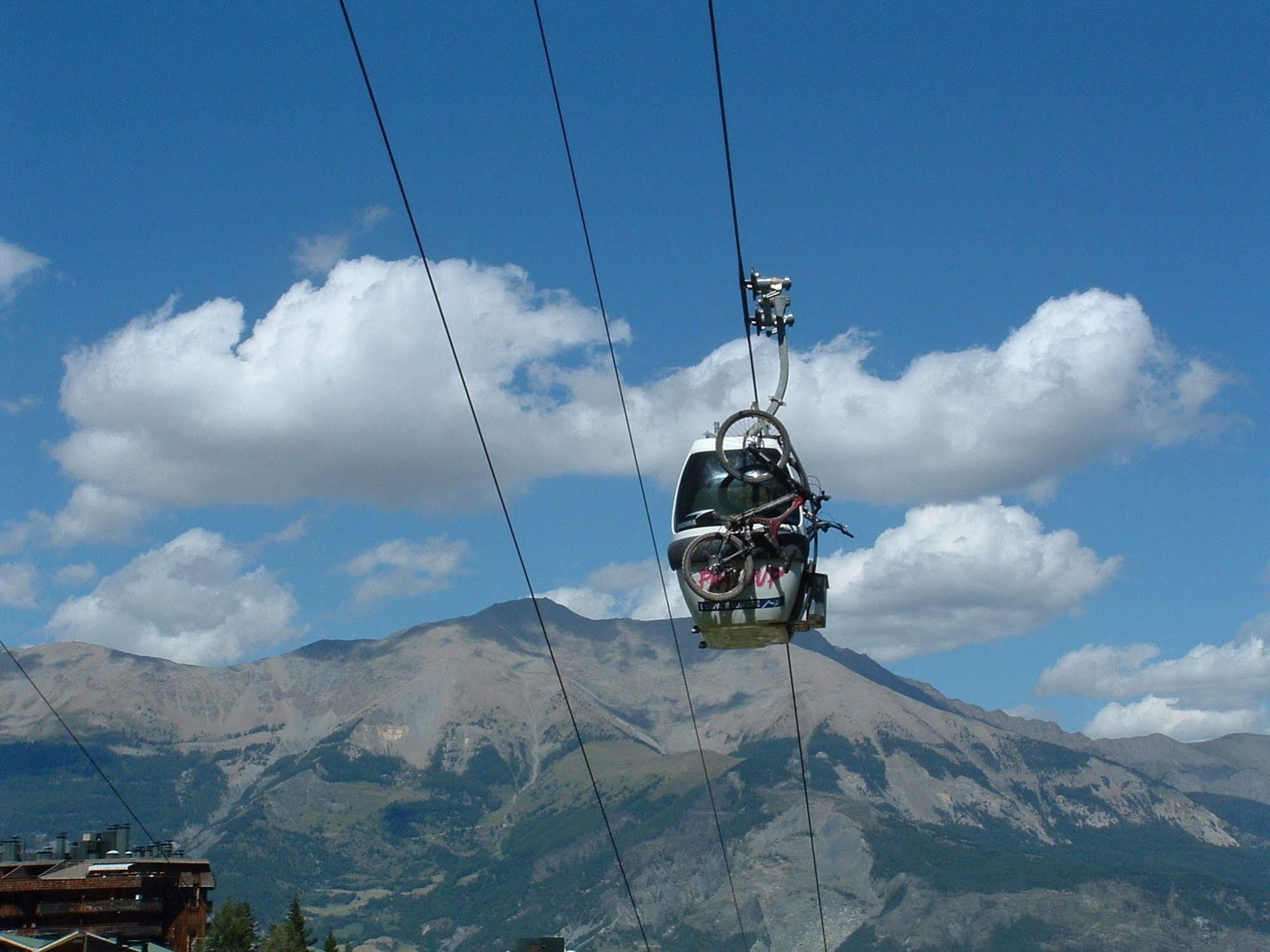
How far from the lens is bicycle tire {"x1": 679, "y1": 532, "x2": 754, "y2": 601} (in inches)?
1298

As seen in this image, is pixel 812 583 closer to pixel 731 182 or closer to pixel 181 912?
pixel 731 182

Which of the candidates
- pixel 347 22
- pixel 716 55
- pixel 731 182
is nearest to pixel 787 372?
pixel 731 182

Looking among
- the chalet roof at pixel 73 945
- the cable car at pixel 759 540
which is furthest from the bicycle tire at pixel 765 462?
the chalet roof at pixel 73 945

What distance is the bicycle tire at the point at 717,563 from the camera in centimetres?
3297

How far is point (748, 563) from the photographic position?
33.2 meters

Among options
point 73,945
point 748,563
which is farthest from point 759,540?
point 73,945

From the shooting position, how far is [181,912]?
122438 millimetres

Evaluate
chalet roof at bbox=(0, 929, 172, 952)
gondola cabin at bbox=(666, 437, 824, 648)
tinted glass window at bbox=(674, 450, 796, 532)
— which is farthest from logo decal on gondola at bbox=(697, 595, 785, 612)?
chalet roof at bbox=(0, 929, 172, 952)

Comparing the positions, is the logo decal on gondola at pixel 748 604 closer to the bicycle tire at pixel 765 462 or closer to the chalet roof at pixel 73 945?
the bicycle tire at pixel 765 462

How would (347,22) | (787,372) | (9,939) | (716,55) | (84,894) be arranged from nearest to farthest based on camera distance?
(347,22) → (716,55) → (787,372) → (9,939) → (84,894)

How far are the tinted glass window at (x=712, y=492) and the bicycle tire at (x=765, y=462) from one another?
6.5 inches

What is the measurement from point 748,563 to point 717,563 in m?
0.70

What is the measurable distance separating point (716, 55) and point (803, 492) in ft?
43.6

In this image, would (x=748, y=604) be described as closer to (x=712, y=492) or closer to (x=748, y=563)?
(x=748, y=563)
